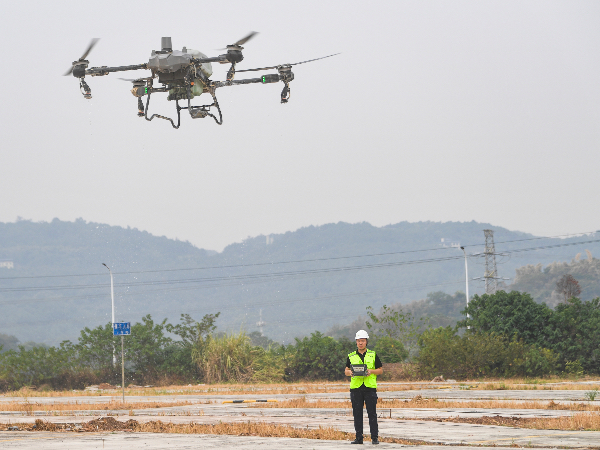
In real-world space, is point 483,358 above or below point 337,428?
below

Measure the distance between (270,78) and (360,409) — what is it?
7.14 meters

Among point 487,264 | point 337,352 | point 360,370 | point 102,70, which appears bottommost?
point 337,352

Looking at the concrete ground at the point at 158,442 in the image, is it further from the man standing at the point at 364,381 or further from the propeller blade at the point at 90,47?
the propeller blade at the point at 90,47

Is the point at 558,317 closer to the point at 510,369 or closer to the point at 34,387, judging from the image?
the point at 510,369

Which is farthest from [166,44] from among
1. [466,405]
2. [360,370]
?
[466,405]

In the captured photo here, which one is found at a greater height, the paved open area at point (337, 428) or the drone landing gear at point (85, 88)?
the drone landing gear at point (85, 88)

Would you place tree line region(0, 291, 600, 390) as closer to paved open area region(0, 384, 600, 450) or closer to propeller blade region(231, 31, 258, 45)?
paved open area region(0, 384, 600, 450)

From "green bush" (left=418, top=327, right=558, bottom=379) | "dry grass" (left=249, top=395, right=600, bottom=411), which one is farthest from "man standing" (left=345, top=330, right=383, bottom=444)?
"green bush" (left=418, top=327, right=558, bottom=379)

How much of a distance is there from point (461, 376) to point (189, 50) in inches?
1281

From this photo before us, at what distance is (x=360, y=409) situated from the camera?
14117mm

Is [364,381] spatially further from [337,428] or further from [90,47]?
[90,47]

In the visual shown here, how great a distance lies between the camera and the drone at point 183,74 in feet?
54.1

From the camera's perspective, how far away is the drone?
1650cm

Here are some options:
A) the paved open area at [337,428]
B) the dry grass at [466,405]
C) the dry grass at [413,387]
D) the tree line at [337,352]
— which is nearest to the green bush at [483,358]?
the tree line at [337,352]
